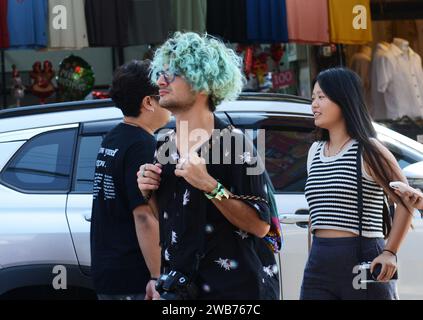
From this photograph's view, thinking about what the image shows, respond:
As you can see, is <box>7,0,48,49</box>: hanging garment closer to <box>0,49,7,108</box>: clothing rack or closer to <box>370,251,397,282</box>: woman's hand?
<box>0,49,7,108</box>: clothing rack

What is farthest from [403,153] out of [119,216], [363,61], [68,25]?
[363,61]

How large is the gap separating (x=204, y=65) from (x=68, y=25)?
16.2 feet

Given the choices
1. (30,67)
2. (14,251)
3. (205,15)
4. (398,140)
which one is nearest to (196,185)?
(14,251)

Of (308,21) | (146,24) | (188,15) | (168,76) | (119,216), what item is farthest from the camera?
(308,21)

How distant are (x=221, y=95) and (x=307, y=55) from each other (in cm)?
Result: 649

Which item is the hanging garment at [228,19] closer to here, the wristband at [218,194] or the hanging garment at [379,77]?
the hanging garment at [379,77]

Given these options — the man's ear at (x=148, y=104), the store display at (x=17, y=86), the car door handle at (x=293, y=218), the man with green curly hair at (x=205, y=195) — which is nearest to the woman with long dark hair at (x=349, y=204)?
the man with green curly hair at (x=205, y=195)

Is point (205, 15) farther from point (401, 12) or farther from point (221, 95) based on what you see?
point (221, 95)

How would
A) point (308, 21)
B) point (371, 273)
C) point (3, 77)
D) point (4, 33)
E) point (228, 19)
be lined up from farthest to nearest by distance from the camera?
point (3, 77) < point (308, 21) < point (228, 19) < point (4, 33) < point (371, 273)

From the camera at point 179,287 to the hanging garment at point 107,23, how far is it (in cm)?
511

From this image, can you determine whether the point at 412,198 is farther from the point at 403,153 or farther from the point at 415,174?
the point at 403,153

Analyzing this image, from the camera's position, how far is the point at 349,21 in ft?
29.6

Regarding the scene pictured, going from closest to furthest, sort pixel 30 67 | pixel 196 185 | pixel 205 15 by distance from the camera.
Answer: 1. pixel 196 185
2. pixel 205 15
3. pixel 30 67

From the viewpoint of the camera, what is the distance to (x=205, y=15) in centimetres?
861
